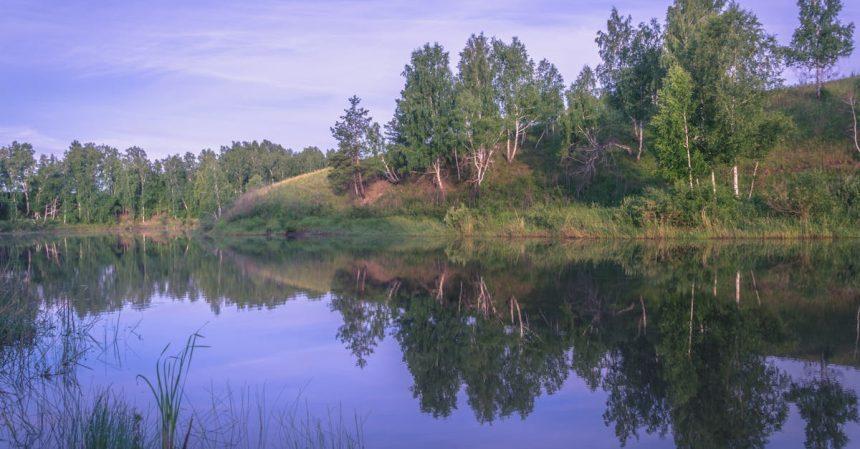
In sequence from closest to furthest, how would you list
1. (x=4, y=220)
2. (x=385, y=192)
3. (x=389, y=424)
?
1. (x=389, y=424)
2. (x=385, y=192)
3. (x=4, y=220)

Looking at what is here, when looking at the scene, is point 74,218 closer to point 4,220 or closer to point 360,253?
point 4,220

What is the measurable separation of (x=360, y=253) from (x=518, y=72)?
24881 mm

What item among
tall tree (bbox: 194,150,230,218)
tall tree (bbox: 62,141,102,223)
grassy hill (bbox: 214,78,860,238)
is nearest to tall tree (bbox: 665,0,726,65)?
grassy hill (bbox: 214,78,860,238)

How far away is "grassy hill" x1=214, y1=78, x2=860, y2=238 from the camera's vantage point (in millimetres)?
30016

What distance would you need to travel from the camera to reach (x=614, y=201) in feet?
133

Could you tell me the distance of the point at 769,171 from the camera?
37.8 m

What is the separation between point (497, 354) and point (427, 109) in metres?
40.9

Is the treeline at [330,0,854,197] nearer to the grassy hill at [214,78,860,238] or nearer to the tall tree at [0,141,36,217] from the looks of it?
the grassy hill at [214,78,860,238]

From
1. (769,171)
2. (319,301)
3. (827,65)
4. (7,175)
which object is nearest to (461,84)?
(769,171)

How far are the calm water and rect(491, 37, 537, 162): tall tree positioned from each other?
30.7m

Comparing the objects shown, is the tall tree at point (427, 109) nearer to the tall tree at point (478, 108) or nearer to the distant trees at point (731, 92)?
the tall tree at point (478, 108)

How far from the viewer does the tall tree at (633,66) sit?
131ft

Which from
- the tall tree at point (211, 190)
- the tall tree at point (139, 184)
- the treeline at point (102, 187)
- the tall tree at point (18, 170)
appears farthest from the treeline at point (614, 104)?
the tall tree at point (18, 170)

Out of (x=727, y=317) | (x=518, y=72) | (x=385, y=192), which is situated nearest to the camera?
(x=727, y=317)
